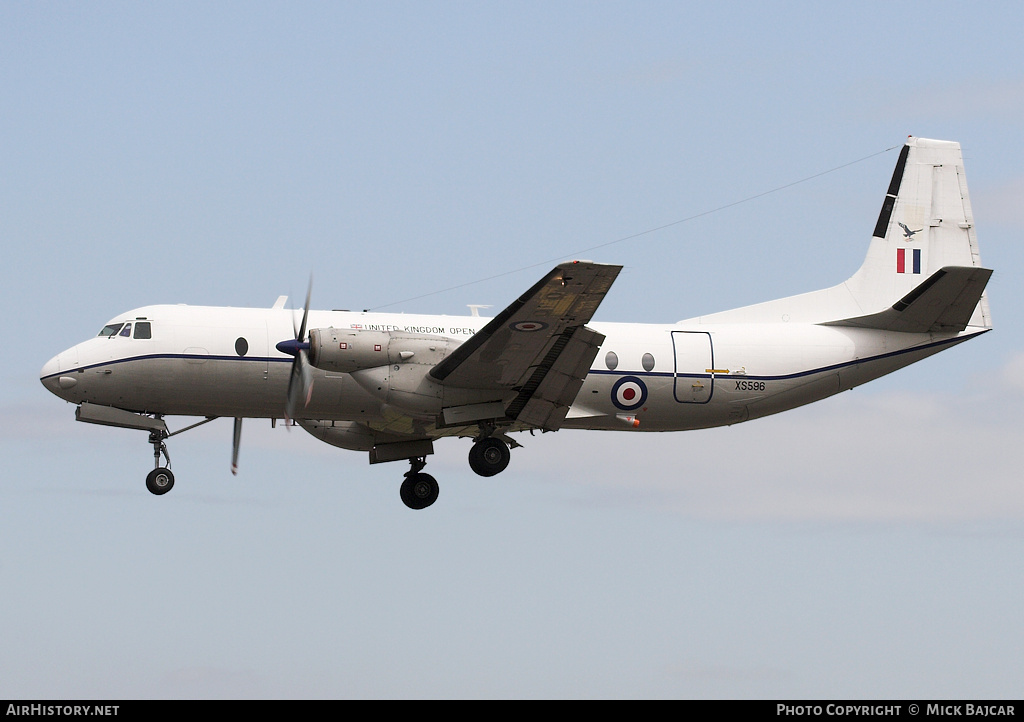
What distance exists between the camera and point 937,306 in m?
23.0

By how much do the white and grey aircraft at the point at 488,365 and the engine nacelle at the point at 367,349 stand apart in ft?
0.08

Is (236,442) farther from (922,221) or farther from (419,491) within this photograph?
(922,221)

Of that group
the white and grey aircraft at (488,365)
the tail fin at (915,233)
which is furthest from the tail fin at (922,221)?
the white and grey aircraft at (488,365)

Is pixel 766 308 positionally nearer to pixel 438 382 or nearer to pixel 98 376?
pixel 438 382

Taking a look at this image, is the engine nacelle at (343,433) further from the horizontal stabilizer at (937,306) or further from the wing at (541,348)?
the horizontal stabilizer at (937,306)

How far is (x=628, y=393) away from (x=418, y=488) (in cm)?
475

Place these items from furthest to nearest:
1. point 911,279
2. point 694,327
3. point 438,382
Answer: point 911,279 < point 694,327 < point 438,382

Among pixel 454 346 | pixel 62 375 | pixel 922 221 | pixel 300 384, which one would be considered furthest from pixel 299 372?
pixel 922 221

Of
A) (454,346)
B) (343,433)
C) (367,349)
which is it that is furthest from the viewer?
(343,433)
